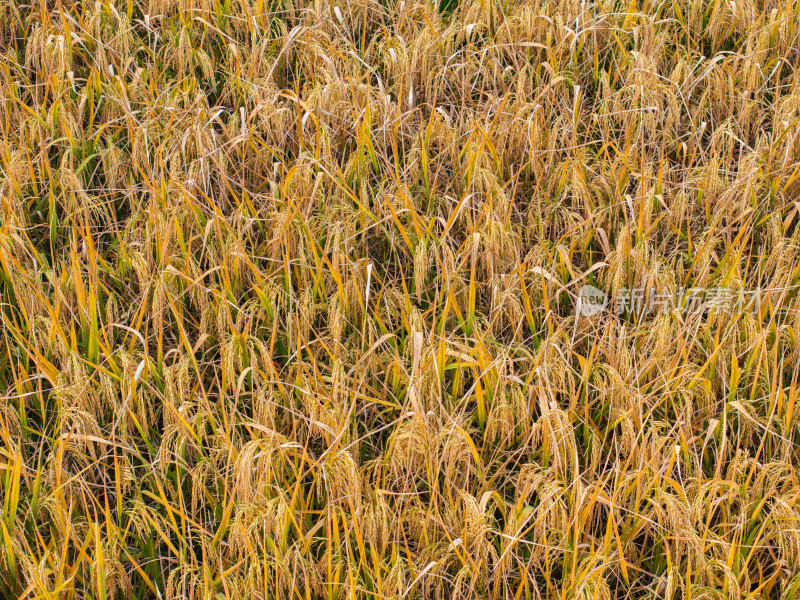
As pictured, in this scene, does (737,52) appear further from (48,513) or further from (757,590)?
(48,513)

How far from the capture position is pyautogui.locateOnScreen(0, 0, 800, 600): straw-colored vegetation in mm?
1286

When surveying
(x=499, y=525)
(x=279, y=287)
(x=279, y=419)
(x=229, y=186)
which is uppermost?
(x=229, y=186)

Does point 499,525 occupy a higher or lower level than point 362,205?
lower

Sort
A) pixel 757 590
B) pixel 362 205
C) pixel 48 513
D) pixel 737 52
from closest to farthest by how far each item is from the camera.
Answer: pixel 757 590, pixel 48 513, pixel 362 205, pixel 737 52

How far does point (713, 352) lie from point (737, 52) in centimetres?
118

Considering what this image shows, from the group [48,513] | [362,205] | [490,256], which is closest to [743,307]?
[490,256]

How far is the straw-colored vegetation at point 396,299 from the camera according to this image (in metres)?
1.29

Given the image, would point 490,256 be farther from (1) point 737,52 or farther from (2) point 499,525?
(1) point 737,52

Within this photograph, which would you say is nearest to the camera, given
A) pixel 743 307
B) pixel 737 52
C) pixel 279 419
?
pixel 279 419

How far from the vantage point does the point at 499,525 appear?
1.38 m

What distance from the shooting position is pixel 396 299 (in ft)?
5.41

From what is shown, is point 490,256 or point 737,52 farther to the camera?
point 737,52

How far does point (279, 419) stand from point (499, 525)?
45cm

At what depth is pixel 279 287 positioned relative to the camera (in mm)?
1629
